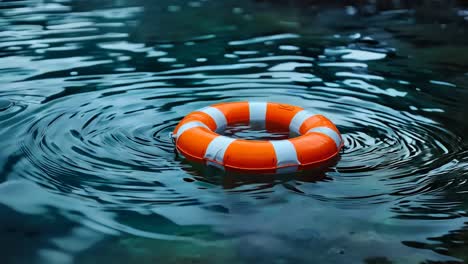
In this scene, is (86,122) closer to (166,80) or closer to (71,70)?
(166,80)

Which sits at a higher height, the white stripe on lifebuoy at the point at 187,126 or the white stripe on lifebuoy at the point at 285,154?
the white stripe on lifebuoy at the point at 187,126

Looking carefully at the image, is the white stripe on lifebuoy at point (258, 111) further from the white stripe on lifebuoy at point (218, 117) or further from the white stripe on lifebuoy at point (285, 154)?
the white stripe on lifebuoy at point (285, 154)

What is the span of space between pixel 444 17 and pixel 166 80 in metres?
5.92

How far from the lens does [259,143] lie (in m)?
3.87

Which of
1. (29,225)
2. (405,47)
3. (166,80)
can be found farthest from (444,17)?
(29,225)

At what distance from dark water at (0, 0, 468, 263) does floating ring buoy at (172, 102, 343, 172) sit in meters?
0.11

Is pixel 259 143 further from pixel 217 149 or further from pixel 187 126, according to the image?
pixel 187 126

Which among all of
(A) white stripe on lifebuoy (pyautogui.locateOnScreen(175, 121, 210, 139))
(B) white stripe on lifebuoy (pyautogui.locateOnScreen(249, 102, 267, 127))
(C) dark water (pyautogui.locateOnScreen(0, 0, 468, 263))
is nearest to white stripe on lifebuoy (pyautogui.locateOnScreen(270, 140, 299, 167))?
(C) dark water (pyautogui.locateOnScreen(0, 0, 468, 263))

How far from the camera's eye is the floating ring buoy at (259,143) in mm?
3818

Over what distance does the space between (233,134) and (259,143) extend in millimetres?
882

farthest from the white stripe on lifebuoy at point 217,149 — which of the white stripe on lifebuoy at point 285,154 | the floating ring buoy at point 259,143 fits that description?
the white stripe on lifebuoy at point 285,154

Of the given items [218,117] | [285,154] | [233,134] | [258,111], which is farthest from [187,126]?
[285,154]

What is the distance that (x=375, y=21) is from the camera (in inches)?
376

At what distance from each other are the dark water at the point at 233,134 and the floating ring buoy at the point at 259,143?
112 mm
